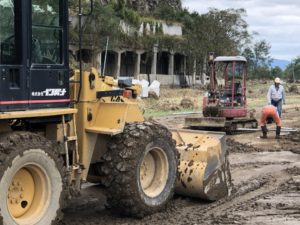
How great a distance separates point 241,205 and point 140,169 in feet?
5.49

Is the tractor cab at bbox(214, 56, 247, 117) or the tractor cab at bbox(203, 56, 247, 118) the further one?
the tractor cab at bbox(214, 56, 247, 117)

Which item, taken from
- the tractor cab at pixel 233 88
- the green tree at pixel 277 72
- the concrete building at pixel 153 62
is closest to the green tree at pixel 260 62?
the green tree at pixel 277 72

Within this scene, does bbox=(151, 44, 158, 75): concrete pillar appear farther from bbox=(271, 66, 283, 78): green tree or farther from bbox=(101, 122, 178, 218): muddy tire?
bbox=(271, 66, 283, 78): green tree

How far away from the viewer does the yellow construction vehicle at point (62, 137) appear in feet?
18.8

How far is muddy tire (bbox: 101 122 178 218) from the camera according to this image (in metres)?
6.82

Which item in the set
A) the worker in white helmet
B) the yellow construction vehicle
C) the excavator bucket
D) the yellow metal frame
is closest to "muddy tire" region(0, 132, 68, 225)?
the yellow construction vehicle

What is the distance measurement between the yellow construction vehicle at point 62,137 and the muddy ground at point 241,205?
0.77ft

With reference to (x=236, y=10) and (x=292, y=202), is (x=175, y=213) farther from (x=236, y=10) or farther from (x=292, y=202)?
(x=236, y=10)

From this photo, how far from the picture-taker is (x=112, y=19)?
39469 mm

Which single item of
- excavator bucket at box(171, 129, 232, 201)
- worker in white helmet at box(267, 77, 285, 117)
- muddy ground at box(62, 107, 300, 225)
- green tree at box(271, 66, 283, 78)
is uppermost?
green tree at box(271, 66, 283, 78)

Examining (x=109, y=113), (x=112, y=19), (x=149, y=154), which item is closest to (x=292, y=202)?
(x=149, y=154)

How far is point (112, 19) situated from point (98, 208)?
32.8 m

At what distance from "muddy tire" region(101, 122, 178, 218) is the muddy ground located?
0.21 m

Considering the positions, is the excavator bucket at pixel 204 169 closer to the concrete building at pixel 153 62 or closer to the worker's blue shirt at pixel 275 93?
the worker's blue shirt at pixel 275 93
